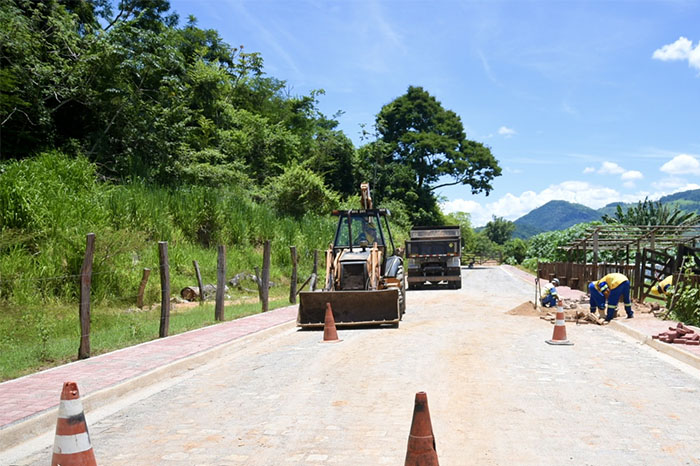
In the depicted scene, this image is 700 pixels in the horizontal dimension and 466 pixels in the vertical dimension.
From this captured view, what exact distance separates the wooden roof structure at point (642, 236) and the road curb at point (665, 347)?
26.2ft

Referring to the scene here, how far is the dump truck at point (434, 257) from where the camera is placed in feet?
86.4

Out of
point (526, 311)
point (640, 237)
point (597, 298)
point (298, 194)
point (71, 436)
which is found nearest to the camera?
point (71, 436)

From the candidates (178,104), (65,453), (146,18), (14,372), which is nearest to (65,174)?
(178,104)

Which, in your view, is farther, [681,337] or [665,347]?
[681,337]

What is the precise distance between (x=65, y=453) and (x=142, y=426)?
2.14 meters

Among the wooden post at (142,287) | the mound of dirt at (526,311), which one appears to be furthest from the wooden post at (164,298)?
the mound of dirt at (526,311)

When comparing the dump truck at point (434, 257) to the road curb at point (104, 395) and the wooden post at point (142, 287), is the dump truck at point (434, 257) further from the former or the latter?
the road curb at point (104, 395)

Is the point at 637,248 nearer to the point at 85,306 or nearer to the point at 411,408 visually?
the point at 411,408

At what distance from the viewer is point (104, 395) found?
21.7 ft

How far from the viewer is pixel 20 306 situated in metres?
12.4

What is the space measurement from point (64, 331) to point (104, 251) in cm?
456

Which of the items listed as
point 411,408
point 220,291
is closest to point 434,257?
point 220,291

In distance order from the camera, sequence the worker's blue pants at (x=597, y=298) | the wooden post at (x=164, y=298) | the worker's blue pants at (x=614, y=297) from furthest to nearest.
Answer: the worker's blue pants at (x=597, y=298) → the worker's blue pants at (x=614, y=297) → the wooden post at (x=164, y=298)

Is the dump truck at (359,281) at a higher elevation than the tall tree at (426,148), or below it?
below
